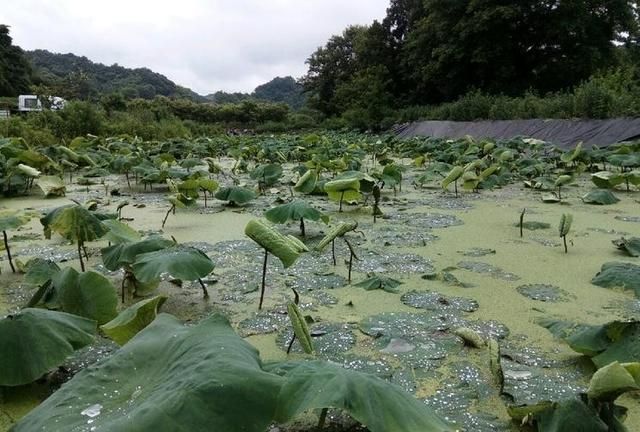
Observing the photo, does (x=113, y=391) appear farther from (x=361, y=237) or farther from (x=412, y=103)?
(x=412, y=103)

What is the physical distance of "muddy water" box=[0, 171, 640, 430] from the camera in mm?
1185

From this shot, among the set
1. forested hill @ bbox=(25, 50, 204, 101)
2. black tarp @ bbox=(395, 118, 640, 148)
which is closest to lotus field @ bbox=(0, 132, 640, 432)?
black tarp @ bbox=(395, 118, 640, 148)

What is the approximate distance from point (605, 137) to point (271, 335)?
20.5 feet

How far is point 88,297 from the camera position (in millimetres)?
1270

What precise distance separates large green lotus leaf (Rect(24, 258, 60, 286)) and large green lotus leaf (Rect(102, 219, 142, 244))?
20 cm

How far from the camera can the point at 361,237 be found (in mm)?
2367

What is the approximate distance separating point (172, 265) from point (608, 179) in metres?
3.32

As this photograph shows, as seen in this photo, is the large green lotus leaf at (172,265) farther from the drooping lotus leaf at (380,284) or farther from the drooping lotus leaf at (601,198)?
the drooping lotus leaf at (601,198)

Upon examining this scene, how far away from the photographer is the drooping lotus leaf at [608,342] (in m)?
1.04

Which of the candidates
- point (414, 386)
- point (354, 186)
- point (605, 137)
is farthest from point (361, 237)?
point (605, 137)

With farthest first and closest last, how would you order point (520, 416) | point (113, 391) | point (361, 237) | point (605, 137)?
1. point (605, 137)
2. point (361, 237)
3. point (520, 416)
4. point (113, 391)

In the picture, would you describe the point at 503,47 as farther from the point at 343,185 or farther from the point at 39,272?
the point at 39,272

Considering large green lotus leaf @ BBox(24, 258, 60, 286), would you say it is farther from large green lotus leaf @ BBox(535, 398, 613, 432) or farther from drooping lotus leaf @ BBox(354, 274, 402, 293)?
large green lotus leaf @ BBox(535, 398, 613, 432)

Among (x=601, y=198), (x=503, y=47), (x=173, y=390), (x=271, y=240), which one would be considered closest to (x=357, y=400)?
(x=173, y=390)
